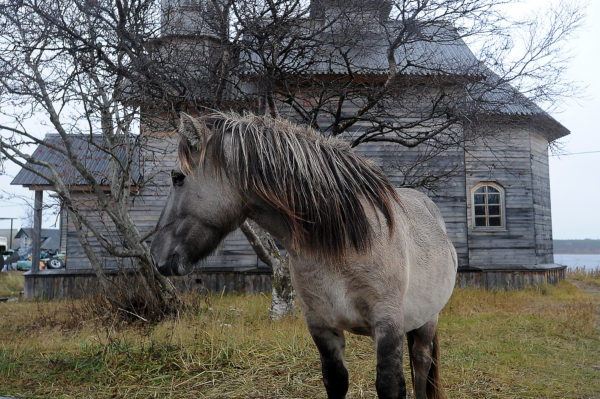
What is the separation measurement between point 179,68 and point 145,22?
827mm

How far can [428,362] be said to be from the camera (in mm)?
2896

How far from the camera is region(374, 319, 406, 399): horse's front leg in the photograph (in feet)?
6.14

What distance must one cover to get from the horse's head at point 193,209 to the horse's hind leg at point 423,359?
5.98ft

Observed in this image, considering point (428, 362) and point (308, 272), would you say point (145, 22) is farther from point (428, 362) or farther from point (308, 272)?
point (428, 362)

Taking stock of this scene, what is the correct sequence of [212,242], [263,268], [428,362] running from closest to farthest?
[212,242] → [428,362] → [263,268]

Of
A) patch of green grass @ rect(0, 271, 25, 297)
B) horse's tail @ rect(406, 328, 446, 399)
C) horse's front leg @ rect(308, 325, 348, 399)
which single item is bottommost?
patch of green grass @ rect(0, 271, 25, 297)

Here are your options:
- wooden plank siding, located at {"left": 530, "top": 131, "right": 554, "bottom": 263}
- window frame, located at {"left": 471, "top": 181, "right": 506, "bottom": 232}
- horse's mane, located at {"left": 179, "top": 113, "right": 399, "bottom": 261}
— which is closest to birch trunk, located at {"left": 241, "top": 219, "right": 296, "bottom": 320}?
horse's mane, located at {"left": 179, "top": 113, "right": 399, "bottom": 261}

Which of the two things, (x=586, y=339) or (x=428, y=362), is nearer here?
(x=428, y=362)

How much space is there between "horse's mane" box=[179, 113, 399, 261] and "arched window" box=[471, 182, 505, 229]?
11.6m

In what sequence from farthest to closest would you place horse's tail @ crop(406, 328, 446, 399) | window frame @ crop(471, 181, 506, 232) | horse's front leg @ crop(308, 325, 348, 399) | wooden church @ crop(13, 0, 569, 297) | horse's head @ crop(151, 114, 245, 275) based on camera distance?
window frame @ crop(471, 181, 506, 232), wooden church @ crop(13, 0, 569, 297), horse's tail @ crop(406, 328, 446, 399), horse's front leg @ crop(308, 325, 348, 399), horse's head @ crop(151, 114, 245, 275)

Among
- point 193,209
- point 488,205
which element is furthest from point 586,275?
point 193,209

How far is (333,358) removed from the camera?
7.23ft

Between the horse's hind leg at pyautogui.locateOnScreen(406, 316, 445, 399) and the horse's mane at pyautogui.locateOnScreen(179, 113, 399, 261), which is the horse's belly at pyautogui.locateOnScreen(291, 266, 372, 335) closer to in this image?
the horse's mane at pyautogui.locateOnScreen(179, 113, 399, 261)

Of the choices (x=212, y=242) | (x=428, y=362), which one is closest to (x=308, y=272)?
(x=212, y=242)
